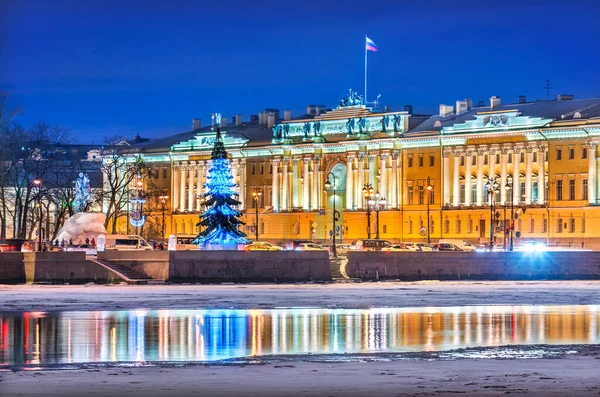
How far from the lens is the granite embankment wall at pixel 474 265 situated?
68438 mm

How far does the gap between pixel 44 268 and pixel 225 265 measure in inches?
316

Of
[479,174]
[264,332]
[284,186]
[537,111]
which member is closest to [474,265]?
[264,332]

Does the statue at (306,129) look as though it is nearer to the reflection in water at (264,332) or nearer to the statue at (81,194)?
the statue at (81,194)

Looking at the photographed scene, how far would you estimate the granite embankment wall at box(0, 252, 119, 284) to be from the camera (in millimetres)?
60375

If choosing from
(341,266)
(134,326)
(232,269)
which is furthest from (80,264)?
(134,326)

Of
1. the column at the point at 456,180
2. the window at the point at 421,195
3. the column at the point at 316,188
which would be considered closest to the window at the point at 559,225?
the column at the point at 456,180

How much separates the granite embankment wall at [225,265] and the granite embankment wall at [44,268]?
231cm

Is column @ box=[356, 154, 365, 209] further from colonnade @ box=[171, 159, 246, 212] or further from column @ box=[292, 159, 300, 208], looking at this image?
colonnade @ box=[171, 159, 246, 212]

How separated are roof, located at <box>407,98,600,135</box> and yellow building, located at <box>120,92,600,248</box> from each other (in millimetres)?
182

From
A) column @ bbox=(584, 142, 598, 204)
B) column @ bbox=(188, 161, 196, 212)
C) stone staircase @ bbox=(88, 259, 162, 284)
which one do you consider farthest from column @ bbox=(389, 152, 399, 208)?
stone staircase @ bbox=(88, 259, 162, 284)

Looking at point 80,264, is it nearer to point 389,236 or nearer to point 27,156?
point 27,156

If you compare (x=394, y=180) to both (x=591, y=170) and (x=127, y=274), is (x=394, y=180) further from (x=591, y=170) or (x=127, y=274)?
(x=127, y=274)

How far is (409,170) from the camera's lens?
427 ft

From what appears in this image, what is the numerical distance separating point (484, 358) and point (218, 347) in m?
5.50
